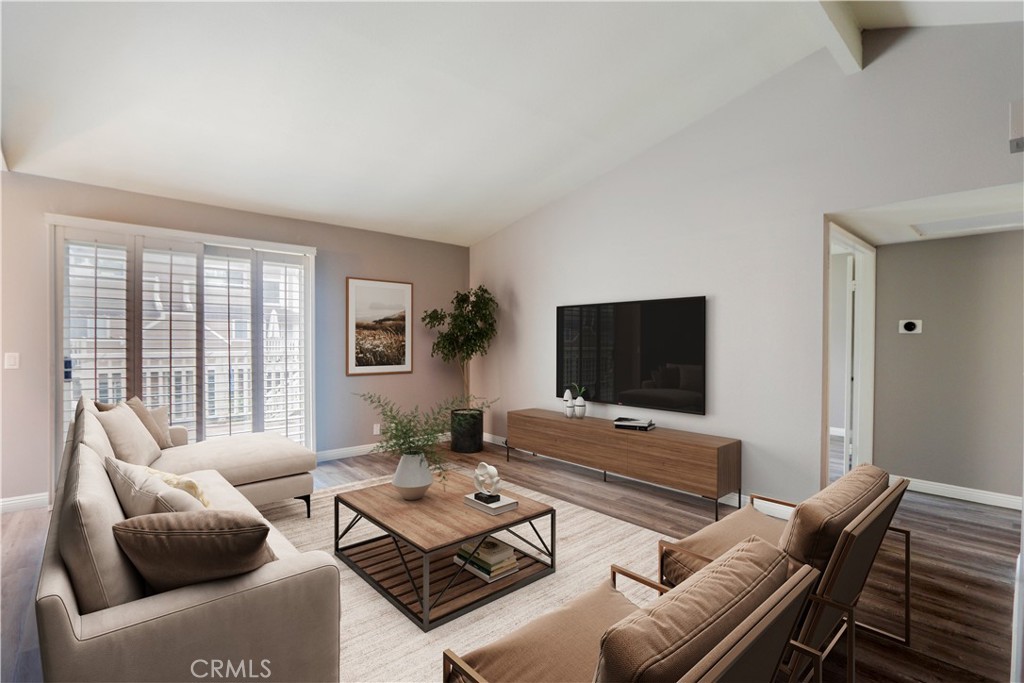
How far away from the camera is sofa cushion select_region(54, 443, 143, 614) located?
4.18 feet

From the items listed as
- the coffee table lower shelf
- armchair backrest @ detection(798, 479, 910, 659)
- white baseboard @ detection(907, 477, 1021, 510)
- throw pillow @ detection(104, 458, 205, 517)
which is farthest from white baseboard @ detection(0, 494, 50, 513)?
white baseboard @ detection(907, 477, 1021, 510)

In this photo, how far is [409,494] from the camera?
2.74 meters

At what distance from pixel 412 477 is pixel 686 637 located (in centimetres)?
206

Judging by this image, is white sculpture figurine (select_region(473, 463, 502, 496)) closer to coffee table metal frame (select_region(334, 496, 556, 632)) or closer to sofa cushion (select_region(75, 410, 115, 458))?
coffee table metal frame (select_region(334, 496, 556, 632))

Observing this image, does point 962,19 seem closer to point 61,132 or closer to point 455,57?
point 455,57

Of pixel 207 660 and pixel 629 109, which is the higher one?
pixel 629 109

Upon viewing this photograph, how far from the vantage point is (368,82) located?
3.03m

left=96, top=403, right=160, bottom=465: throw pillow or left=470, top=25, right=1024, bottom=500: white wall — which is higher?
left=470, top=25, right=1024, bottom=500: white wall

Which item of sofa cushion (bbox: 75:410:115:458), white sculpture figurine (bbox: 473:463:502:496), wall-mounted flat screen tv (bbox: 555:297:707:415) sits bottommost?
white sculpture figurine (bbox: 473:463:502:496)

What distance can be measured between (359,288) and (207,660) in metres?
4.25

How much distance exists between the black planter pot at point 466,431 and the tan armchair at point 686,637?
13.1 feet

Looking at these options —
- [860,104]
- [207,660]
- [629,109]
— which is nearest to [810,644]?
[207,660]

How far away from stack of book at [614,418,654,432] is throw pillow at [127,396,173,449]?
3.42 meters

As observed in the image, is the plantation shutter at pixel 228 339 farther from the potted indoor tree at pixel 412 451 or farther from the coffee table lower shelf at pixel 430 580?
the potted indoor tree at pixel 412 451
